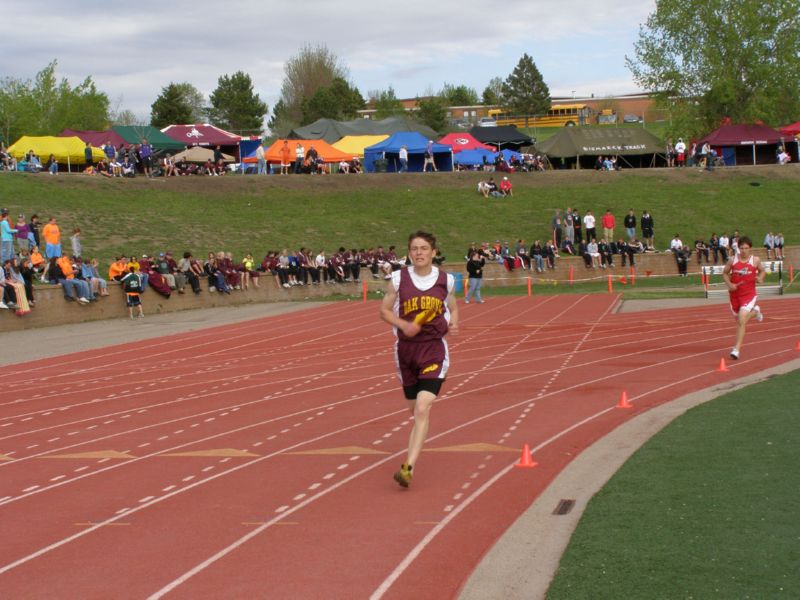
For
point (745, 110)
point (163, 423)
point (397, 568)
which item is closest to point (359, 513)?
point (397, 568)

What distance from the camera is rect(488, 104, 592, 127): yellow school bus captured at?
105256 mm

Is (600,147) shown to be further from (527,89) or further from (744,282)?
(527,89)

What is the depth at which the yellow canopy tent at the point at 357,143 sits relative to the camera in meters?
56.4

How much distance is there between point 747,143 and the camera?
5638 centimetres

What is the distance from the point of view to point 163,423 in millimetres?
11984

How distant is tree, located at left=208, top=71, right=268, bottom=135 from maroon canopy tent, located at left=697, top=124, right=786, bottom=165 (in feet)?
159

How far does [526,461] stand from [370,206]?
125 ft

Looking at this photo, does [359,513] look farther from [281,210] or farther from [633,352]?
[281,210]

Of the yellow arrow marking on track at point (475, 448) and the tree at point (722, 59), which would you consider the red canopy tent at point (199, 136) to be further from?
the yellow arrow marking on track at point (475, 448)

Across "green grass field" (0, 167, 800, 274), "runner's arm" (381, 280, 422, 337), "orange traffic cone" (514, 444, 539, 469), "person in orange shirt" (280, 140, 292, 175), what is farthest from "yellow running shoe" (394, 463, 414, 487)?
"person in orange shirt" (280, 140, 292, 175)

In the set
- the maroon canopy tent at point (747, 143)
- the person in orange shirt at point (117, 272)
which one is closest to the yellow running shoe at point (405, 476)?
the person in orange shirt at point (117, 272)

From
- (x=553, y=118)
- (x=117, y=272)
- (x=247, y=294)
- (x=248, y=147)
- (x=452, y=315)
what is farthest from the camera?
(x=553, y=118)

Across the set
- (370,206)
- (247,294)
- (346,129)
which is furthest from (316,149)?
(247,294)

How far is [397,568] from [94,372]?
12.2m
